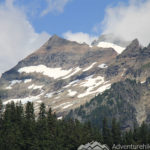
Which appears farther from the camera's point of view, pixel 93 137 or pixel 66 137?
pixel 93 137

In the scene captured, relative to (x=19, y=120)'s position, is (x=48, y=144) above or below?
below

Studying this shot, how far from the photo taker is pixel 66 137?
132250 mm

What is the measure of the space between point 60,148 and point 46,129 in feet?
32.8

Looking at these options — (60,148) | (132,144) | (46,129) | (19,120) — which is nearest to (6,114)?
(19,120)

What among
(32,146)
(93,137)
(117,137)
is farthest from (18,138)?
(117,137)

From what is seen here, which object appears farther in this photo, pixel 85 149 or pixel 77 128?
pixel 77 128

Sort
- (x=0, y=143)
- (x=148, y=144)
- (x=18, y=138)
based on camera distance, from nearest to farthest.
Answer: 1. (x=0, y=143)
2. (x=18, y=138)
3. (x=148, y=144)

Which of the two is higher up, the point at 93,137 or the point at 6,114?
the point at 6,114

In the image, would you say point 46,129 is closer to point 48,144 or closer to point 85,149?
point 48,144

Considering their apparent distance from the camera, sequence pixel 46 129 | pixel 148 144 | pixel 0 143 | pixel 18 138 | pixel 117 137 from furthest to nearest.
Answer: pixel 117 137, pixel 148 144, pixel 46 129, pixel 18 138, pixel 0 143

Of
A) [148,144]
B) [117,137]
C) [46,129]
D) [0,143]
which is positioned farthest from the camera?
[117,137]

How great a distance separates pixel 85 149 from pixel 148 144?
29576 mm

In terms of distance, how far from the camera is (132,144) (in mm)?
130750

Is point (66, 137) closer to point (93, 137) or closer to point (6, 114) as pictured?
point (93, 137)
